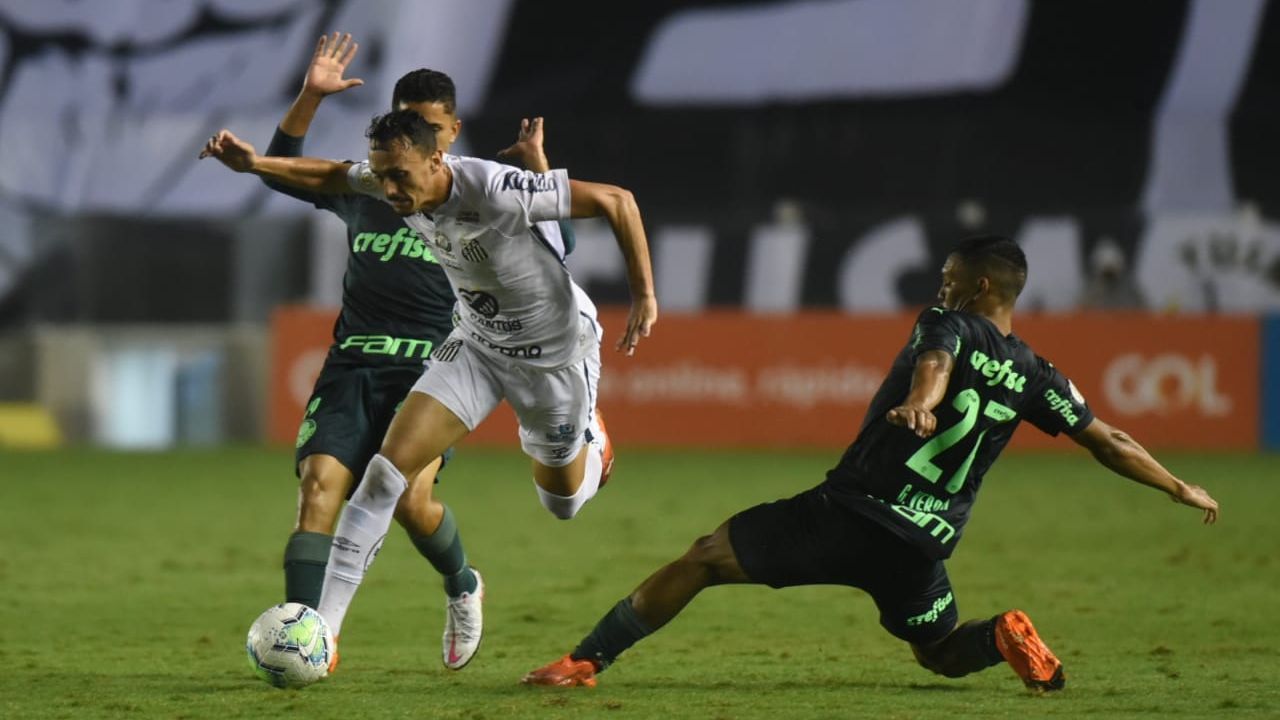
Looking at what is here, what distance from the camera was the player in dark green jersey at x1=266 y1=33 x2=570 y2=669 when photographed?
274 inches

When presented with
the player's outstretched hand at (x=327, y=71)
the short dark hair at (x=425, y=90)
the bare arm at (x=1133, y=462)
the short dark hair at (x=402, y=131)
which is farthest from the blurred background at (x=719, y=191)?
the short dark hair at (x=402, y=131)

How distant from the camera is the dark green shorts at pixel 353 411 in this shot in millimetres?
7062

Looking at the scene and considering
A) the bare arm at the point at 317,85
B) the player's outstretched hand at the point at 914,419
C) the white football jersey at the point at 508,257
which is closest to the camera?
the player's outstretched hand at the point at 914,419

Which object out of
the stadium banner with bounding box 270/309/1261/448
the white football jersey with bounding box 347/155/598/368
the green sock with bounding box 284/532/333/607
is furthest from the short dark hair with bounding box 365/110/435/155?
the stadium banner with bounding box 270/309/1261/448

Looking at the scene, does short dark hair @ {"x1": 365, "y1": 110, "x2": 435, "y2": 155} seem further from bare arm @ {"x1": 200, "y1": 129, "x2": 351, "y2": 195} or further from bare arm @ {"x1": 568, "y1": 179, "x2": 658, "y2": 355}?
bare arm @ {"x1": 568, "y1": 179, "x2": 658, "y2": 355}

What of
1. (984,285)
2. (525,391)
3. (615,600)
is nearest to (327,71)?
(525,391)

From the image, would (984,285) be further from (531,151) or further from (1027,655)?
(531,151)

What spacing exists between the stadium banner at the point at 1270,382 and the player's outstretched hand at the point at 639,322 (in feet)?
45.4

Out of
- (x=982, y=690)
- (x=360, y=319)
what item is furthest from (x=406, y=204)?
(x=982, y=690)

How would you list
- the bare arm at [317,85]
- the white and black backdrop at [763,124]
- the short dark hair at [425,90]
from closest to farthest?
1. the short dark hair at [425,90]
2. the bare arm at [317,85]
3. the white and black backdrop at [763,124]

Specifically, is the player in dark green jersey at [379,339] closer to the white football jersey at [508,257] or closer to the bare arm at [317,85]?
the bare arm at [317,85]

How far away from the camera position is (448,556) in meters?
7.48

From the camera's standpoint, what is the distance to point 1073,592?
9.41 m

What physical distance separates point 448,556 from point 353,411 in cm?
72
